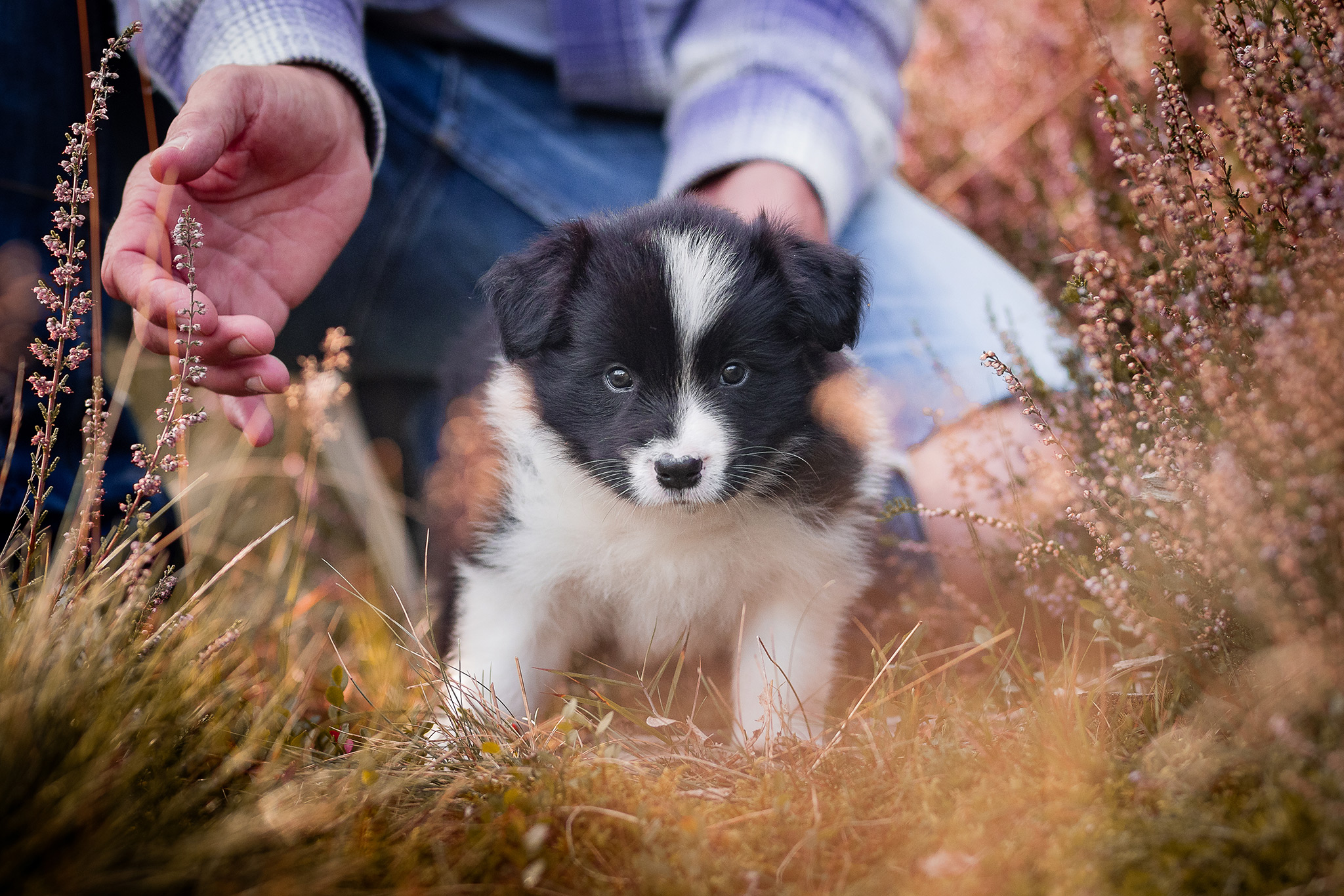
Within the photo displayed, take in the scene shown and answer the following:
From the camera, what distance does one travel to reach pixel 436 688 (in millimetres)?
2045

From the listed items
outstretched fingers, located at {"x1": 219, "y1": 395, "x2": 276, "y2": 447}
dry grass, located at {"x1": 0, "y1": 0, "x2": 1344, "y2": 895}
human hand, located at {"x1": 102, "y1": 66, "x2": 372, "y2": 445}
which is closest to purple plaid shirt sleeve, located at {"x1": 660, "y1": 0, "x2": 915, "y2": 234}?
human hand, located at {"x1": 102, "y1": 66, "x2": 372, "y2": 445}

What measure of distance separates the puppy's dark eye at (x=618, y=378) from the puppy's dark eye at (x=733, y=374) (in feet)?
0.73

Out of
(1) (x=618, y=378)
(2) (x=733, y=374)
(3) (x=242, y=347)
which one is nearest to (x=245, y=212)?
(3) (x=242, y=347)

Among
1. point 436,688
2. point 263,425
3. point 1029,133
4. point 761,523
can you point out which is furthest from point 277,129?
point 1029,133

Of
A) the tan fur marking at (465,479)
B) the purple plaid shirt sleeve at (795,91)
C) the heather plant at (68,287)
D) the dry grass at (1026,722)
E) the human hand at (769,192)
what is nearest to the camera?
the dry grass at (1026,722)

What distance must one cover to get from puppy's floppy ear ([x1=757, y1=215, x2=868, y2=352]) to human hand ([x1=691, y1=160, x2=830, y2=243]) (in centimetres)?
92

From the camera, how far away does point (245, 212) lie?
2.40m

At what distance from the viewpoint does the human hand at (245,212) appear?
77.0 inches

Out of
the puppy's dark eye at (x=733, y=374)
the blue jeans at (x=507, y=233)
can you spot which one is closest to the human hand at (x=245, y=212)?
the blue jeans at (x=507, y=233)

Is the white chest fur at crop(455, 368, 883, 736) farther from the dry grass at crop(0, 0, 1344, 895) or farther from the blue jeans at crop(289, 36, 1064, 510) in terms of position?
the blue jeans at crop(289, 36, 1064, 510)

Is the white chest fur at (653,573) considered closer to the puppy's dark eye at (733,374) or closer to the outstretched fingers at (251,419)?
the puppy's dark eye at (733,374)

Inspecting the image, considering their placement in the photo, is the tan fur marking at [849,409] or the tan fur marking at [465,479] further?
the tan fur marking at [465,479]

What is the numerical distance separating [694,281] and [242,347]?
1051mm

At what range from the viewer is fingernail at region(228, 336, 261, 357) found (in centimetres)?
203
